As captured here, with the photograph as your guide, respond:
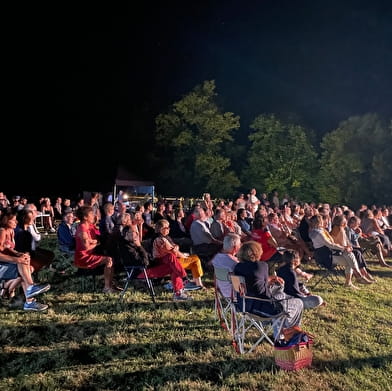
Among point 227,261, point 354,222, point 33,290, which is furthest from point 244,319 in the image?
point 354,222

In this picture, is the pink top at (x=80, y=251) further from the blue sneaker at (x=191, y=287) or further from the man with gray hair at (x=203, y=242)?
the man with gray hair at (x=203, y=242)

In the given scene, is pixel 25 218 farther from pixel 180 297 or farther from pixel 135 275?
pixel 180 297

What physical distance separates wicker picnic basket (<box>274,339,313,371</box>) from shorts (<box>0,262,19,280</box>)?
396 cm

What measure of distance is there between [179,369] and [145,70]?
116 feet

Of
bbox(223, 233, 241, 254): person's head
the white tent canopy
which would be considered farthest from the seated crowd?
the white tent canopy

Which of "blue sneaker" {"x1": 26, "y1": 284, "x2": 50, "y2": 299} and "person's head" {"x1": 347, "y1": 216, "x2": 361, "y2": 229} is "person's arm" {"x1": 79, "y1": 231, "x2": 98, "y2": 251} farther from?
"person's head" {"x1": 347, "y1": 216, "x2": 361, "y2": 229}

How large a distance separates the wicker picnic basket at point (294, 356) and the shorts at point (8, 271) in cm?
396

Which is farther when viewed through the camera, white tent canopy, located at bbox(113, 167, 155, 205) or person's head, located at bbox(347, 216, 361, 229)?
white tent canopy, located at bbox(113, 167, 155, 205)

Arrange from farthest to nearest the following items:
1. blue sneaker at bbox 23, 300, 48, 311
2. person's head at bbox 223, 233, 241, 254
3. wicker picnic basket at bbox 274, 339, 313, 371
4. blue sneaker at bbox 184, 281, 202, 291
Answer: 1. blue sneaker at bbox 184, 281, 202, 291
2. blue sneaker at bbox 23, 300, 48, 311
3. person's head at bbox 223, 233, 241, 254
4. wicker picnic basket at bbox 274, 339, 313, 371

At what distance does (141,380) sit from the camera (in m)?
3.75

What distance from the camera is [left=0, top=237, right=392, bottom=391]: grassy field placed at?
3715 millimetres

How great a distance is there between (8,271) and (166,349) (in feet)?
9.30

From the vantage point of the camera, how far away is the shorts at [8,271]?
18.7ft

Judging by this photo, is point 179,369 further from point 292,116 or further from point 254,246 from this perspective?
point 292,116
